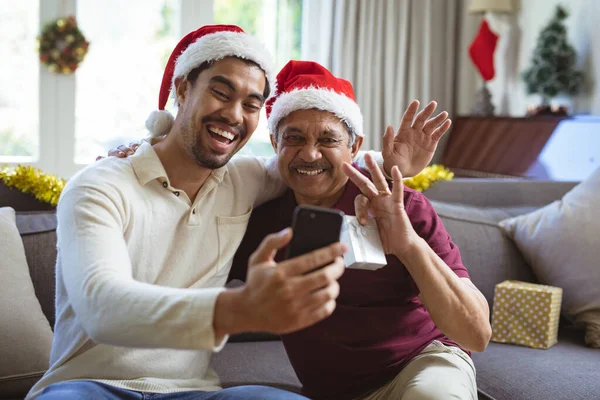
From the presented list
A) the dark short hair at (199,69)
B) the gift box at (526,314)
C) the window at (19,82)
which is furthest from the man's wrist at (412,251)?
the window at (19,82)

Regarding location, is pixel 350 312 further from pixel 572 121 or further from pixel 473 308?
pixel 572 121

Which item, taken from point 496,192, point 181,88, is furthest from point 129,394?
point 496,192

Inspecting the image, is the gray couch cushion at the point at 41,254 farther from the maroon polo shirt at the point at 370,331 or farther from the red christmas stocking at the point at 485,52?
the red christmas stocking at the point at 485,52

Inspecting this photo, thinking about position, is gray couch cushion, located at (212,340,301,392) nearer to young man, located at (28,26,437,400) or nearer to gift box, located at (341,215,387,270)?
young man, located at (28,26,437,400)

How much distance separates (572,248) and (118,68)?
382cm

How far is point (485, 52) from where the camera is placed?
16.7 feet

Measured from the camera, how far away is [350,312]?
1.59 meters

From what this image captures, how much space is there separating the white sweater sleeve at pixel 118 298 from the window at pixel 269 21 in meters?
3.99

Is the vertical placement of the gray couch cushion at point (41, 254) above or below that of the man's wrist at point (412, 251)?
below

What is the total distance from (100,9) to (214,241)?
12.9 feet

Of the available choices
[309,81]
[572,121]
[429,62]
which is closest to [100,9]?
[429,62]

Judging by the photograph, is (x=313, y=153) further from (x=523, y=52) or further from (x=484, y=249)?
(x=523, y=52)

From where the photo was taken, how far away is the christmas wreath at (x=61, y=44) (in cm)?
472

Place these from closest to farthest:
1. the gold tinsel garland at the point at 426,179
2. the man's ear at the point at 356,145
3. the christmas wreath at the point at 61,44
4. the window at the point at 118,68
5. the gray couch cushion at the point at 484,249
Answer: the man's ear at the point at 356,145
the gray couch cushion at the point at 484,249
the gold tinsel garland at the point at 426,179
the christmas wreath at the point at 61,44
the window at the point at 118,68
